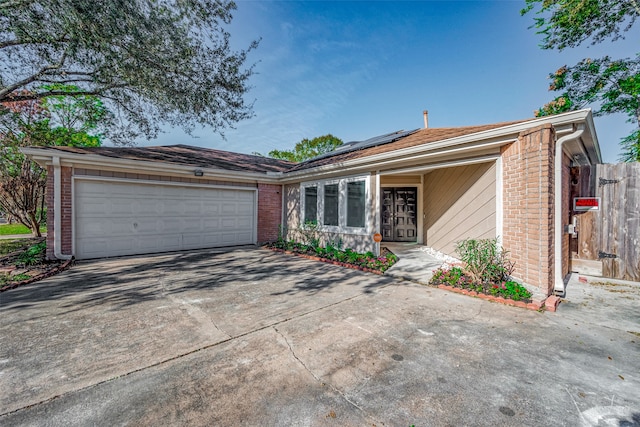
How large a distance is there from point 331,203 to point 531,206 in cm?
473

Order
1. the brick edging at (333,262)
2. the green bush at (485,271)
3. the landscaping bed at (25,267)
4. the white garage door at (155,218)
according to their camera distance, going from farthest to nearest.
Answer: the white garage door at (155,218) → the brick edging at (333,262) → the landscaping bed at (25,267) → the green bush at (485,271)

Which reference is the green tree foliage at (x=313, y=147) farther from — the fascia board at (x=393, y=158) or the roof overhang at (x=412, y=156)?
the fascia board at (x=393, y=158)

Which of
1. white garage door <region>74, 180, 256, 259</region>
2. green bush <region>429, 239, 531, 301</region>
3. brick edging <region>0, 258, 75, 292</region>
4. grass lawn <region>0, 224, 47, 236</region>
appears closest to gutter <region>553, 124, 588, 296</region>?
green bush <region>429, 239, 531, 301</region>

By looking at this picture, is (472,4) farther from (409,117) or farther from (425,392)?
(425,392)

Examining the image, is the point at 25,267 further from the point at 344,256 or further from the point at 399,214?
the point at 399,214

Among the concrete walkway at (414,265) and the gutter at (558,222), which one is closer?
the gutter at (558,222)

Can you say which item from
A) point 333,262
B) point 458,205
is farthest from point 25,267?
point 458,205

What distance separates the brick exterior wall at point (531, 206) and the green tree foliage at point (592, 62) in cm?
821

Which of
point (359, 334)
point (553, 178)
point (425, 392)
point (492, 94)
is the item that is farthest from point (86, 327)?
point (492, 94)

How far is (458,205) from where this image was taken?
5984 millimetres

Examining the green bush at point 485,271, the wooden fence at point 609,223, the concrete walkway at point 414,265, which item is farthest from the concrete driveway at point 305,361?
the wooden fence at point 609,223

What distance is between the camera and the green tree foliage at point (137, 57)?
499 cm

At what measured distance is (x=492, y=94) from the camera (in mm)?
9336

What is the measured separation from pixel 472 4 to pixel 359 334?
856 centimetres
